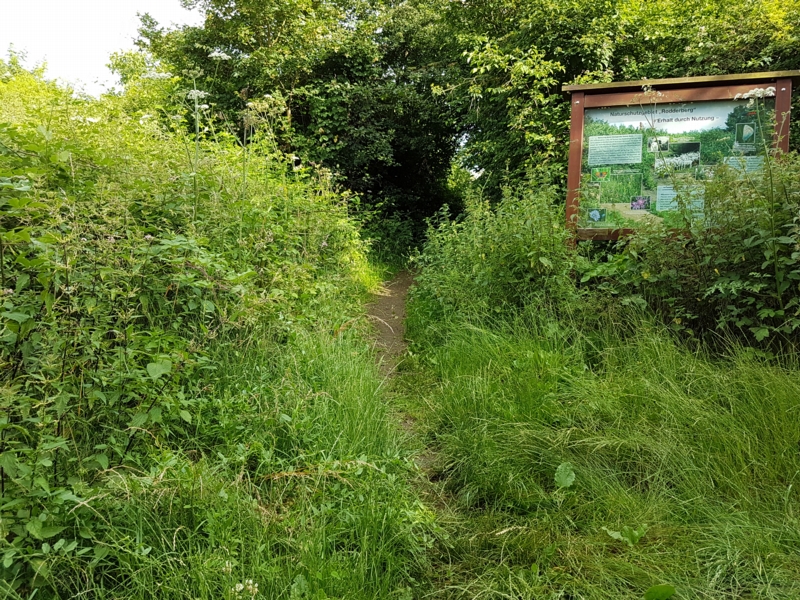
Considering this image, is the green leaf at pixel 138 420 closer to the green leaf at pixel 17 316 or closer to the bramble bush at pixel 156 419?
the bramble bush at pixel 156 419

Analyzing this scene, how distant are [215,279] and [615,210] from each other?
347 centimetres

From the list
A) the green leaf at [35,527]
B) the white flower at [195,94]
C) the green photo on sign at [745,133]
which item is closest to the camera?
the green leaf at [35,527]

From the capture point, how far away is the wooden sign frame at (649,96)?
394 cm

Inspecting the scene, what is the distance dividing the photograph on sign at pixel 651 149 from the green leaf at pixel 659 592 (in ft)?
10.5

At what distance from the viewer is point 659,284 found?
3.42m

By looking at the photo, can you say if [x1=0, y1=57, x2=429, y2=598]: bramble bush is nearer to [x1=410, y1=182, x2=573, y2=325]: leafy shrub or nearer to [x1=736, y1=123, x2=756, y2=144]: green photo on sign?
[x1=410, y1=182, x2=573, y2=325]: leafy shrub

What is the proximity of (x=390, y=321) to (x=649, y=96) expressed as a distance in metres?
3.56

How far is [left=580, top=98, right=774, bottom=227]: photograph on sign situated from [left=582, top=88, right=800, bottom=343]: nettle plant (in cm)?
57

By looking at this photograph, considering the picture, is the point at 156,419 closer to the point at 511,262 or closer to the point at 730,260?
the point at 511,262

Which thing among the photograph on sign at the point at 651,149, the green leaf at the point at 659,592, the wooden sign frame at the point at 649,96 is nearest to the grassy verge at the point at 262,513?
the green leaf at the point at 659,592

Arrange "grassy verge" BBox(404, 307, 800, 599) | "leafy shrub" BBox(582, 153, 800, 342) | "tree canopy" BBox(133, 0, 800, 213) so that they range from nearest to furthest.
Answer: "grassy verge" BBox(404, 307, 800, 599) < "leafy shrub" BBox(582, 153, 800, 342) < "tree canopy" BBox(133, 0, 800, 213)

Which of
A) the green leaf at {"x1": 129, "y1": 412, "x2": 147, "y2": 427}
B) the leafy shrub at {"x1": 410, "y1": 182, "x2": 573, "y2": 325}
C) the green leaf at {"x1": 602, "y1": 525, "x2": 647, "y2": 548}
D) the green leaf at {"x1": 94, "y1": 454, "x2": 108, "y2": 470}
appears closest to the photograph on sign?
the leafy shrub at {"x1": 410, "y1": 182, "x2": 573, "y2": 325}

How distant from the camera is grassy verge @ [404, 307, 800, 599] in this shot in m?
1.69

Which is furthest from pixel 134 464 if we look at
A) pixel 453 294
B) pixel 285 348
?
pixel 453 294
